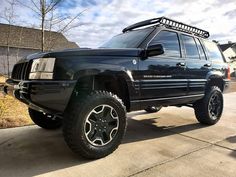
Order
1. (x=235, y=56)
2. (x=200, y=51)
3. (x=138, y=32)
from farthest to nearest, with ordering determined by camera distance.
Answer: (x=235, y=56), (x=200, y=51), (x=138, y=32)

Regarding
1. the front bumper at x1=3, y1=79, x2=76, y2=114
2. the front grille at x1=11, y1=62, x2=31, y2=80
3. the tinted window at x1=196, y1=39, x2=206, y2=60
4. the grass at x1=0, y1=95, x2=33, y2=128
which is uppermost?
the tinted window at x1=196, y1=39, x2=206, y2=60

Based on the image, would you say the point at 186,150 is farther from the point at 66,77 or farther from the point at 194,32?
the point at 194,32

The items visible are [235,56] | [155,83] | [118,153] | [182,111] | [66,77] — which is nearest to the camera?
[66,77]

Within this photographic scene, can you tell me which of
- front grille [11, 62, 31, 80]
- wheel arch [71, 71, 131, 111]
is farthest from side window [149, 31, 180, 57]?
front grille [11, 62, 31, 80]

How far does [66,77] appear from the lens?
3.24 metres

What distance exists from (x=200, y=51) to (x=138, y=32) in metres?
1.56

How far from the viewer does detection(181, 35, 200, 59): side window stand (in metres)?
5.12

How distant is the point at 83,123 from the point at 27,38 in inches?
946

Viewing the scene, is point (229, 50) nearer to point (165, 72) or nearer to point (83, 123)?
point (165, 72)

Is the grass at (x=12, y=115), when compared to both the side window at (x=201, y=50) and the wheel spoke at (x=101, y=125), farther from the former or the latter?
the side window at (x=201, y=50)

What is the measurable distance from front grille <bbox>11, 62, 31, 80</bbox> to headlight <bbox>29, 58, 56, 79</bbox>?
138 millimetres

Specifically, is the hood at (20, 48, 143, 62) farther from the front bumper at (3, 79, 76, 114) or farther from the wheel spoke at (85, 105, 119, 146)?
the wheel spoke at (85, 105, 119, 146)

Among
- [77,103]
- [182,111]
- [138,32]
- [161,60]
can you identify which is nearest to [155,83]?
[161,60]

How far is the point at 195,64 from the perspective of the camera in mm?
5188
